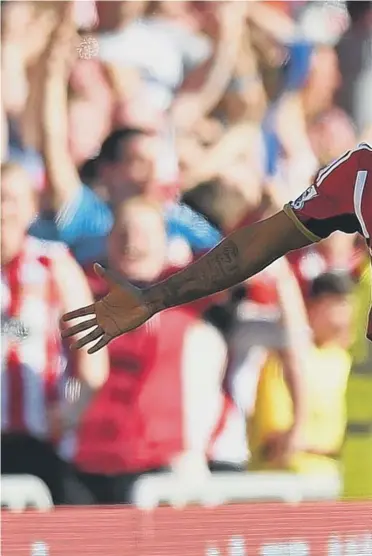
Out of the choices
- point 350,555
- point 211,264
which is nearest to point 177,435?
point 350,555

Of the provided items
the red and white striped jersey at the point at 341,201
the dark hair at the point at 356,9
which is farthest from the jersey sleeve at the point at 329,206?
the dark hair at the point at 356,9

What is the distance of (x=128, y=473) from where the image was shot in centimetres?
488

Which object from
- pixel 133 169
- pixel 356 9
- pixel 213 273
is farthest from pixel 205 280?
pixel 356 9

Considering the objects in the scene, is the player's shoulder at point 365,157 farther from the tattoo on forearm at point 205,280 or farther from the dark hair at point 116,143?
the dark hair at point 116,143

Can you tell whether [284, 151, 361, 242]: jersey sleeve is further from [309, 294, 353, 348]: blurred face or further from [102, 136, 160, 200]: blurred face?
[309, 294, 353, 348]: blurred face

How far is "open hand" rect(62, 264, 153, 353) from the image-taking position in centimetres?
259

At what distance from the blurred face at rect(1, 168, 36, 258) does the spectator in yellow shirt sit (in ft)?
3.87

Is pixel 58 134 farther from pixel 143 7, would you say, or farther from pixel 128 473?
pixel 128 473

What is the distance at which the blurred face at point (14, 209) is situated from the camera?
486cm

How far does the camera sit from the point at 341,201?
254 centimetres

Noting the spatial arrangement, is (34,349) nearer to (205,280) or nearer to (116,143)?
(116,143)

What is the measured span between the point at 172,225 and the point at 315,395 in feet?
3.11

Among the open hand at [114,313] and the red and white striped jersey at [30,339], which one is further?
the red and white striped jersey at [30,339]

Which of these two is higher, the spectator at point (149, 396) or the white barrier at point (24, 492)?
the spectator at point (149, 396)
